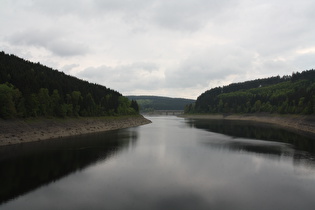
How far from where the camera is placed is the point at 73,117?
6519cm

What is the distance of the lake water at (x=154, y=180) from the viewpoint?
17469mm

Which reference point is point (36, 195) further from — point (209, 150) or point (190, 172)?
point (209, 150)

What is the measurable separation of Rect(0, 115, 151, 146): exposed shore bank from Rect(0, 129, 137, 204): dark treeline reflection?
3710 mm

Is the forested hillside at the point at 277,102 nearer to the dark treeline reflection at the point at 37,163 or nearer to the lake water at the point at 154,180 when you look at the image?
the lake water at the point at 154,180

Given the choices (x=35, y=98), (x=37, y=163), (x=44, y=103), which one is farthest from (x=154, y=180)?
(x=44, y=103)

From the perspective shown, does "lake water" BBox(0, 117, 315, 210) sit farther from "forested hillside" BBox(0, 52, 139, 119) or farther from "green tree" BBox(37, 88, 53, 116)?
"green tree" BBox(37, 88, 53, 116)

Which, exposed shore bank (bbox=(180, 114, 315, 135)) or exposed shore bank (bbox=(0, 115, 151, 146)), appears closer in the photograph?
exposed shore bank (bbox=(0, 115, 151, 146))

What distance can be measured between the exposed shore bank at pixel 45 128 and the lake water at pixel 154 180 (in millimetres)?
4874

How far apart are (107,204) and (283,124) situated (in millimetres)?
99434

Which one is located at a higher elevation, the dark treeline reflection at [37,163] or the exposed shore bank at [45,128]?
the exposed shore bank at [45,128]

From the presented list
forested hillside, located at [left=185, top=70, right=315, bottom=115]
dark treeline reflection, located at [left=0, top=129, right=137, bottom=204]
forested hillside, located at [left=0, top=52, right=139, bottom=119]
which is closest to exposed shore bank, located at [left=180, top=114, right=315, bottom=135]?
forested hillside, located at [left=185, top=70, right=315, bottom=115]

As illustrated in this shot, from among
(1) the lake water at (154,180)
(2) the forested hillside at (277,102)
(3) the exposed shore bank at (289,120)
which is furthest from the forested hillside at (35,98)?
(2) the forested hillside at (277,102)

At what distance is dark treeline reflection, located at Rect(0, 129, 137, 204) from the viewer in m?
20.9

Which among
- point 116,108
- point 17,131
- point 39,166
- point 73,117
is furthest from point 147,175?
point 116,108
